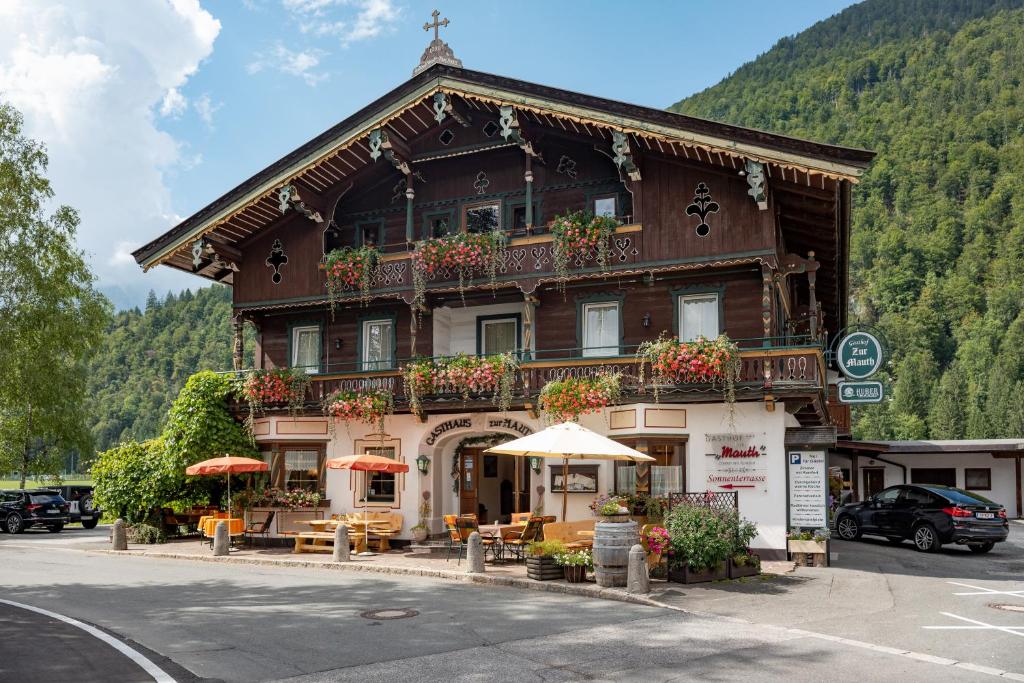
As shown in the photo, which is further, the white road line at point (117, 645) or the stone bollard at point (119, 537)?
the stone bollard at point (119, 537)

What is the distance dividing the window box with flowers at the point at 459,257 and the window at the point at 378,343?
2.40m

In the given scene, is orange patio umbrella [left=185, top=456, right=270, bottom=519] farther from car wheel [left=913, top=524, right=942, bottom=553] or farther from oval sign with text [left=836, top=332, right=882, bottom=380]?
car wheel [left=913, top=524, right=942, bottom=553]

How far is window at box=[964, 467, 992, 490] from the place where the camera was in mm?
42062

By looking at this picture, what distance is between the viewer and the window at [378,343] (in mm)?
26078

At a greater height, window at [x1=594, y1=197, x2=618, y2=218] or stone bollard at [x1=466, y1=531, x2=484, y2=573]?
window at [x1=594, y1=197, x2=618, y2=218]

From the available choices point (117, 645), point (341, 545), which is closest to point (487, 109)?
point (341, 545)

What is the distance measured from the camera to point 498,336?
2548 cm

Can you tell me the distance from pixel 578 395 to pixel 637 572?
703cm

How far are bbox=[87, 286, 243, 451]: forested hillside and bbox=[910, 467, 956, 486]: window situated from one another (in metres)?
110

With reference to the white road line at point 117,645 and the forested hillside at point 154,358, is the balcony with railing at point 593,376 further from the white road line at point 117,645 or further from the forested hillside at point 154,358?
the forested hillside at point 154,358

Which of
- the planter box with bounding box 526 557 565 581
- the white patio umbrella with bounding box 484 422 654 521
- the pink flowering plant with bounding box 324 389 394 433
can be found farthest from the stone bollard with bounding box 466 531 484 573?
the pink flowering plant with bounding box 324 389 394 433

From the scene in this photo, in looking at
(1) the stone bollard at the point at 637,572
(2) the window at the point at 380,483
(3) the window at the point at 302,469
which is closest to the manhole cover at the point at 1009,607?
(1) the stone bollard at the point at 637,572

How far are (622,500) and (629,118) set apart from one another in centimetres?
870

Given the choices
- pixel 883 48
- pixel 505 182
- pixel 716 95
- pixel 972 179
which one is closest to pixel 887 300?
pixel 972 179
